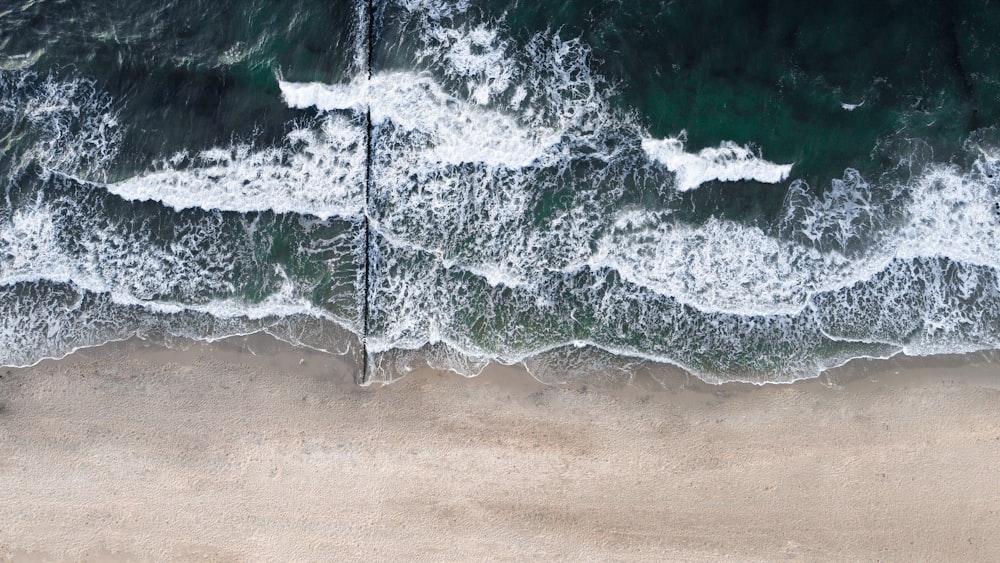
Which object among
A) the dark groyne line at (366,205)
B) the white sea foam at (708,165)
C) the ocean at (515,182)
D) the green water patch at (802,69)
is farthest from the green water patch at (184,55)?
the white sea foam at (708,165)

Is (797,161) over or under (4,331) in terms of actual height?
over

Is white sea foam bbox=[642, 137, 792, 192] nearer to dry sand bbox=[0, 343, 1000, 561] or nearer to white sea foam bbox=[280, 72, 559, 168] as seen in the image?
white sea foam bbox=[280, 72, 559, 168]

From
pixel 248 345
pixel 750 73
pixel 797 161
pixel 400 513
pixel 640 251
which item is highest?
pixel 750 73

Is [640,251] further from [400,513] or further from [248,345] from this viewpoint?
[248,345]

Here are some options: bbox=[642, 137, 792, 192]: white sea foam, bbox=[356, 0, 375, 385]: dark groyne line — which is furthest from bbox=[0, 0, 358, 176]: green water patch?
bbox=[642, 137, 792, 192]: white sea foam

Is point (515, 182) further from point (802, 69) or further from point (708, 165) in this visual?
point (802, 69)

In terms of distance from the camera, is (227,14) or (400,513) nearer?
(400,513)

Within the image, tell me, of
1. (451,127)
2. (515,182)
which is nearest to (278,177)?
(451,127)

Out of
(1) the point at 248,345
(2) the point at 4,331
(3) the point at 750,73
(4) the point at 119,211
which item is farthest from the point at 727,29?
(2) the point at 4,331
